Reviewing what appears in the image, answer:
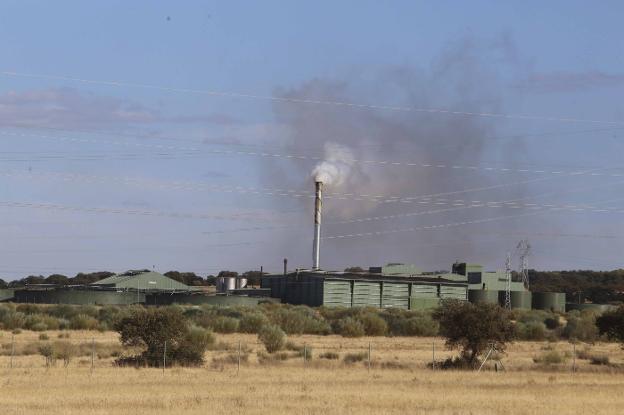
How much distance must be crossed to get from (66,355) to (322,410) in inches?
867

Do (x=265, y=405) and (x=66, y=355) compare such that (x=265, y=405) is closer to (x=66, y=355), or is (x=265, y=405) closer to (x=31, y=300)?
(x=66, y=355)

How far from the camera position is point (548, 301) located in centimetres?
14350

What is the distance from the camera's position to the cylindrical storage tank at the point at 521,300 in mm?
140350

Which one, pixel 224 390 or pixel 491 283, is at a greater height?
pixel 491 283

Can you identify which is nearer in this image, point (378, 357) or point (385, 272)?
point (378, 357)

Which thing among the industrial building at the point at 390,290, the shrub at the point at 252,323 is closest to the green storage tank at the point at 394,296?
the industrial building at the point at 390,290

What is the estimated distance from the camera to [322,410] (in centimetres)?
3203

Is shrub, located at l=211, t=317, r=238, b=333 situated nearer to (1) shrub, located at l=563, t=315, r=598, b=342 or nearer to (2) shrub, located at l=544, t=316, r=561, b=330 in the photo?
(1) shrub, located at l=563, t=315, r=598, b=342

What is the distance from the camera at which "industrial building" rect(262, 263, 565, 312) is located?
12588 cm

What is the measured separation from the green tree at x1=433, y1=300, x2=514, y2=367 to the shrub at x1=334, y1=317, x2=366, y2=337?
27756mm

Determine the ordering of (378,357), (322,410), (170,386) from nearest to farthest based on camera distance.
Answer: (322,410)
(170,386)
(378,357)

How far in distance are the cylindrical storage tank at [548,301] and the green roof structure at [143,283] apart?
51.9m

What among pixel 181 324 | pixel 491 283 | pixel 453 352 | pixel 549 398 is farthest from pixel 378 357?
pixel 491 283

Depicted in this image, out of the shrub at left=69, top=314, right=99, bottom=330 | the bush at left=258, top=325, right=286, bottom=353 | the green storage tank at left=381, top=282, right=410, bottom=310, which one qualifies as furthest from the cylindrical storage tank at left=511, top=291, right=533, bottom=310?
the bush at left=258, top=325, right=286, bottom=353
